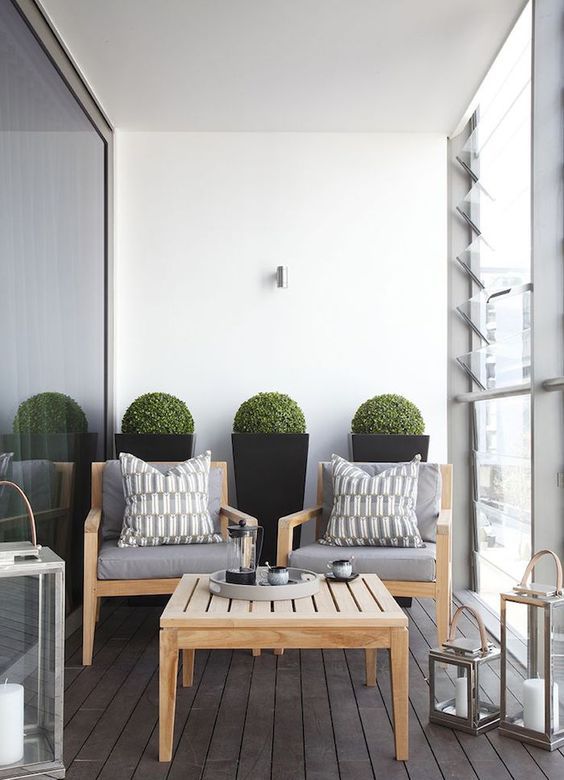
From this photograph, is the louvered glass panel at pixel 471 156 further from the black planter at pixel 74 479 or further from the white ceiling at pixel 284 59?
the black planter at pixel 74 479

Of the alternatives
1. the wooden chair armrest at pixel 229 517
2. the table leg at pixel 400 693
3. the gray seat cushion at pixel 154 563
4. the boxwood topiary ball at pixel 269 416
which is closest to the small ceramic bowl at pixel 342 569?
the table leg at pixel 400 693

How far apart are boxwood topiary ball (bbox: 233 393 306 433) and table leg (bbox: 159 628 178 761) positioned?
2310 millimetres

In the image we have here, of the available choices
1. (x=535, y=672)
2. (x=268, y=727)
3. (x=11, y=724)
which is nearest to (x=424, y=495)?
(x=535, y=672)

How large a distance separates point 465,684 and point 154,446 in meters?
2.51

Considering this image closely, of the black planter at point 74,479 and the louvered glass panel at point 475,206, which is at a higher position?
the louvered glass panel at point 475,206

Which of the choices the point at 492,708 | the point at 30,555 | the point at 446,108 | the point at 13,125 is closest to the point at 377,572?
the point at 492,708

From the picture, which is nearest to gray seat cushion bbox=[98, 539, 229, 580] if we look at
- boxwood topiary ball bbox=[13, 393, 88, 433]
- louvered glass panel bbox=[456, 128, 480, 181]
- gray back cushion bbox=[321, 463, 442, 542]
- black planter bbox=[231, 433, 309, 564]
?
boxwood topiary ball bbox=[13, 393, 88, 433]

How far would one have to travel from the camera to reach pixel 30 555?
100 inches

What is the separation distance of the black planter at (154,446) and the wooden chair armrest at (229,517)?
52 cm

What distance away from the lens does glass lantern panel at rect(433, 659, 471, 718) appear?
2.84 metres

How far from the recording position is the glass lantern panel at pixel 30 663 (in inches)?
97.0

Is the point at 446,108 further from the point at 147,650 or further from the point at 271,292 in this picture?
the point at 147,650

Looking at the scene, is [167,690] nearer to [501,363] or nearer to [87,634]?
[87,634]

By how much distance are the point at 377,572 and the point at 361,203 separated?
260 centimetres
